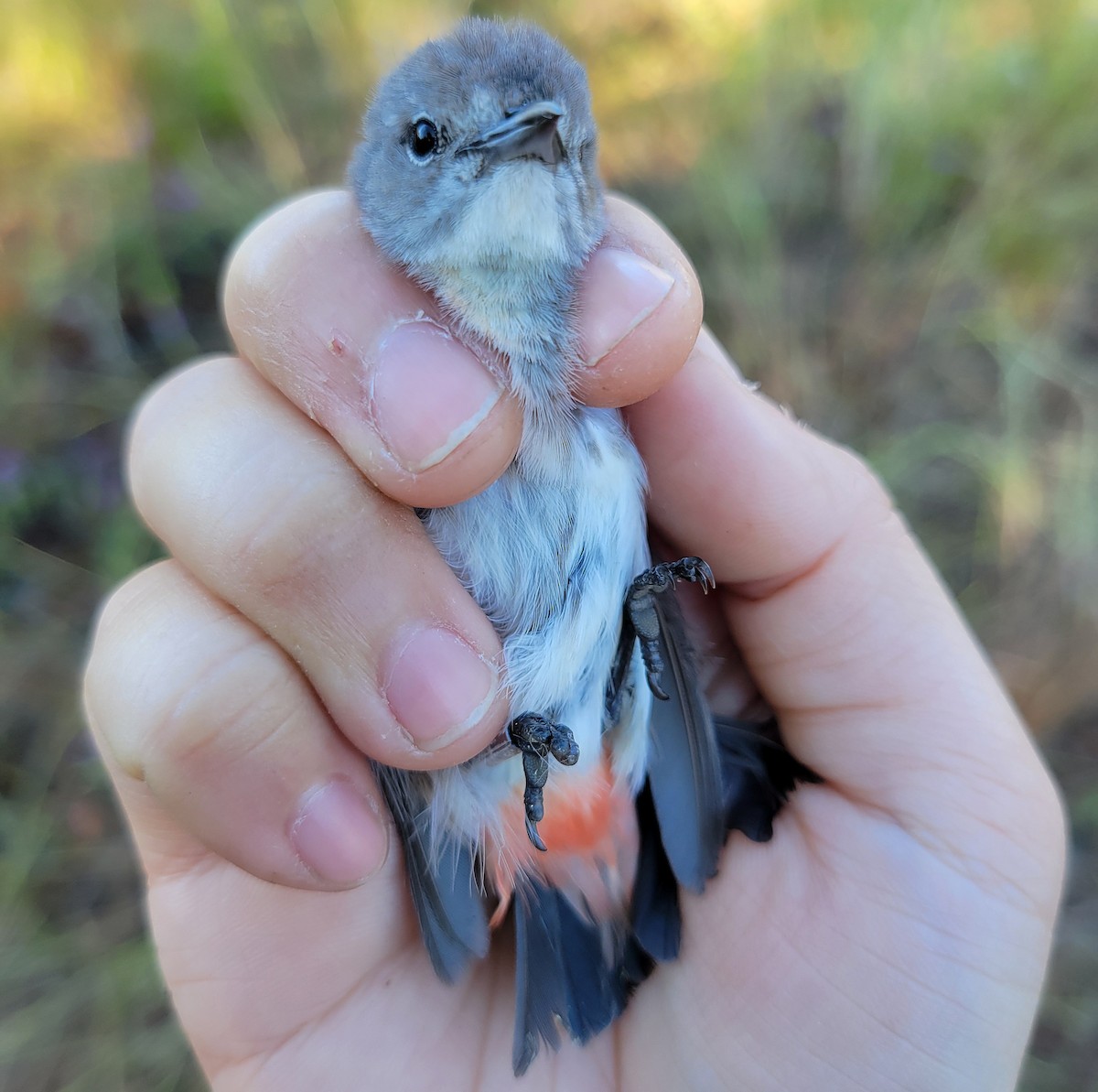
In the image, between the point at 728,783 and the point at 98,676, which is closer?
the point at 98,676

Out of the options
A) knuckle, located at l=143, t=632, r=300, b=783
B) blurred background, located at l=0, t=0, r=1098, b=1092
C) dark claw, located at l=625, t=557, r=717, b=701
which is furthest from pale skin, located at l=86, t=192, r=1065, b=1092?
blurred background, located at l=0, t=0, r=1098, b=1092

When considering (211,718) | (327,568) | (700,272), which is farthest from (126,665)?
(700,272)

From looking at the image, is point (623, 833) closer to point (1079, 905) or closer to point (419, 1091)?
point (419, 1091)

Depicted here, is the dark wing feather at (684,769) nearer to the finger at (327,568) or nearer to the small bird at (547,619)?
the small bird at (547,619)

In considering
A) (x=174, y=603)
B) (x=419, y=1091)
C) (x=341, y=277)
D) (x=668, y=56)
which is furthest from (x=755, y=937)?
(x=668, y=56)

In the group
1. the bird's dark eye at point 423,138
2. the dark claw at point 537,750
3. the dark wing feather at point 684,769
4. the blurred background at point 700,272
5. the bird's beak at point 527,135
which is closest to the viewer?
the bird's beak at point 527,135

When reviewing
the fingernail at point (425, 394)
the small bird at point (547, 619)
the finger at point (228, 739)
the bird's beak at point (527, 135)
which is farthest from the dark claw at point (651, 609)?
the bird's beak at point (527, 135)

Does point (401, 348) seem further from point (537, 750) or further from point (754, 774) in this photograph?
point (754, 774)

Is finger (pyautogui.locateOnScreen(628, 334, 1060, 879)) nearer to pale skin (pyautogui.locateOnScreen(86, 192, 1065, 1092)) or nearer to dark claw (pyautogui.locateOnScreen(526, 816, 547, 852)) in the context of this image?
pale skin (pyautogui.locateOnScreen(86, 192, 1065, 1092))
